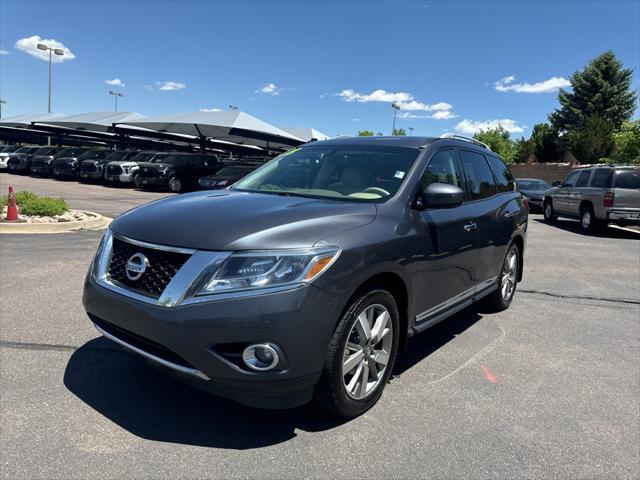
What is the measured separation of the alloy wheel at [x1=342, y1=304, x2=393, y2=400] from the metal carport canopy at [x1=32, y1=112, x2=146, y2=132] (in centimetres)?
2904

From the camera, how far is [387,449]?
2.80 metres

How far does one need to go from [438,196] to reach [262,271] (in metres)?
1.45

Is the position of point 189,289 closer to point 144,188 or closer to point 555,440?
point 555,440

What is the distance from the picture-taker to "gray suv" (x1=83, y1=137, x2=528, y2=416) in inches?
100.0

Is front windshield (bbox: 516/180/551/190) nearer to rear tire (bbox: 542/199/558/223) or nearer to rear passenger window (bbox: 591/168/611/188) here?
rear tire (bbox: 542/199/558/223)

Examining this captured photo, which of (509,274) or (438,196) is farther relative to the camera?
(509,274)

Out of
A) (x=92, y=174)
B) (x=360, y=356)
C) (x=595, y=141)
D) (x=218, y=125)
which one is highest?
(x=595, y=141)

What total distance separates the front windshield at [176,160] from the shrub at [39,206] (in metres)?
11.1

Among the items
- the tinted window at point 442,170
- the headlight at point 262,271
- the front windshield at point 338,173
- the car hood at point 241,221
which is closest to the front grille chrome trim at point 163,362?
the headlight at point 262,271

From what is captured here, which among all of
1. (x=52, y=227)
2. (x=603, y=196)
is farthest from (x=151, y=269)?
(x=603, y=196)

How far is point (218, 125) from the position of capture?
25.1 metres

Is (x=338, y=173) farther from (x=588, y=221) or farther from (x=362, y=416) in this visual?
(x=588, y=221)

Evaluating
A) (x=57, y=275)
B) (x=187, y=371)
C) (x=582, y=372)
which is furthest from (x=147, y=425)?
(x=57, y=275)

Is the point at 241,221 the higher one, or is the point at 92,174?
the point at 241,221
